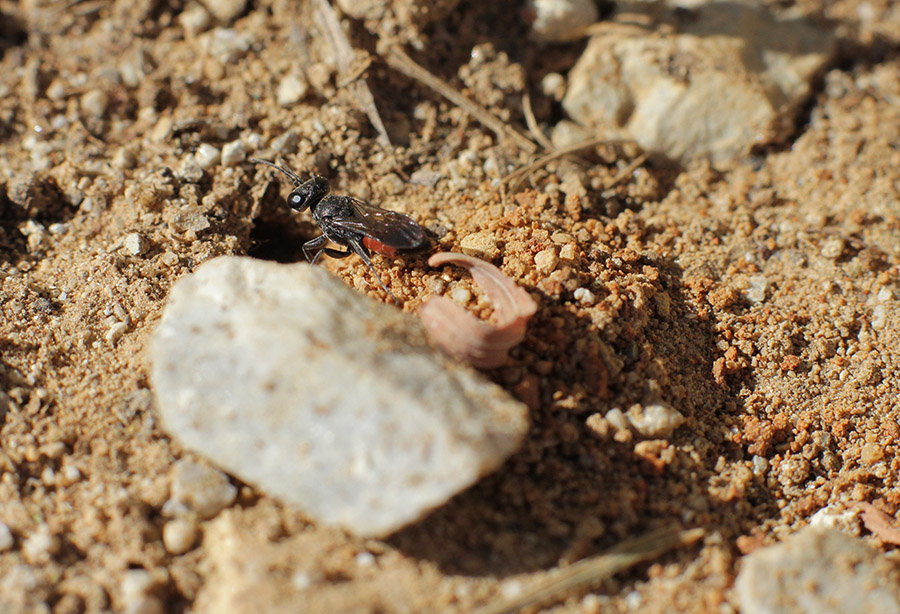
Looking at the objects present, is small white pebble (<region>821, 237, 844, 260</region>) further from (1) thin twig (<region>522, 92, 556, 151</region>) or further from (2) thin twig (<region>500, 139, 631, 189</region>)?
(1) thin twig (<region>522, 92, 556, 151</region>)

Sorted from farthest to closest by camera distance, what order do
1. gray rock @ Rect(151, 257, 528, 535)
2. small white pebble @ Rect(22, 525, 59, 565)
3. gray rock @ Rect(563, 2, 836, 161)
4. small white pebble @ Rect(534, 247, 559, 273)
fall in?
gray rock @ Rect(563, 2, 836, 161)
small white pebble @ Rect(534, 247, 559, 273)
small white pebble @ Rect(22, 525, 59, 565)
gray rock @ Rect(151, 257, 528, 535)

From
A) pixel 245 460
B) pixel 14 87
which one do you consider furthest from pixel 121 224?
pixel 245 460

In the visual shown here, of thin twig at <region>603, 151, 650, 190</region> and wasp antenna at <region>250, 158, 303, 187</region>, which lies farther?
thin twig at <region>603, 151, 650, 190</region>

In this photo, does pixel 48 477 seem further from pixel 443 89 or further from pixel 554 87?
pixel 554 87

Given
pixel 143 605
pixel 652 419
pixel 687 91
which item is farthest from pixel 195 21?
pixel 652 419

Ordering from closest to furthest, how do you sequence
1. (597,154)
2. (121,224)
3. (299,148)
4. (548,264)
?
(548,264)
(121,224)
(299,148)
(597,154)

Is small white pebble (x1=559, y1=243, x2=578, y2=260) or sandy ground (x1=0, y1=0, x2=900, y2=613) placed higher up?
small white pebble (x1=559, y1=243, x2=578, y2=260)

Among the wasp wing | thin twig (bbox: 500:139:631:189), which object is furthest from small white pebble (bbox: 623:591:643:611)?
thin twig (bbox: 500:139:631:189)

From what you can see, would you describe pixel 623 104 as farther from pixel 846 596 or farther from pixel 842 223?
pixel 846 596
